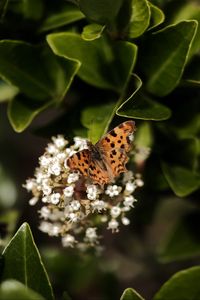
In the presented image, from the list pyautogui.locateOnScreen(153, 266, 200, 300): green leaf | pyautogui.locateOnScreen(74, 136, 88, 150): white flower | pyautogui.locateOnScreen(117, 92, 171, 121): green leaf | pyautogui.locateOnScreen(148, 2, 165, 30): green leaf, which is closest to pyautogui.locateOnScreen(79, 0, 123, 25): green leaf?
pyautogui.locateOnScreen(148, 2, 165, 30): green leaf

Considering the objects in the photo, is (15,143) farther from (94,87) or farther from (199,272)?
(199,272)

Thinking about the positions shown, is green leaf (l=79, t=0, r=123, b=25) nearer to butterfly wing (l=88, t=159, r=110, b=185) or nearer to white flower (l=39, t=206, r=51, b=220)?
butterfly wing (l=88, t=159, r=110, b=185)

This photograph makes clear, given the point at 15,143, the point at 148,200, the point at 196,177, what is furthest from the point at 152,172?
the point at 15,143

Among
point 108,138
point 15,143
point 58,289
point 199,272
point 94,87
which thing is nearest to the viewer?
point 199,272

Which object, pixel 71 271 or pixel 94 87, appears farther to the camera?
pixel 71 271

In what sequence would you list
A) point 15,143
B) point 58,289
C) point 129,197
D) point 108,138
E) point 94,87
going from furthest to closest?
point 15,143 < point 58,289 < point 94,87 < point 129,197 < point 108,138

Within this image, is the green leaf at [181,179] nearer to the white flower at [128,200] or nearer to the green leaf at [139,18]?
Result: the white flower at [128,200]

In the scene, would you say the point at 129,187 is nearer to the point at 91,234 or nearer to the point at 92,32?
the point at 91,234
